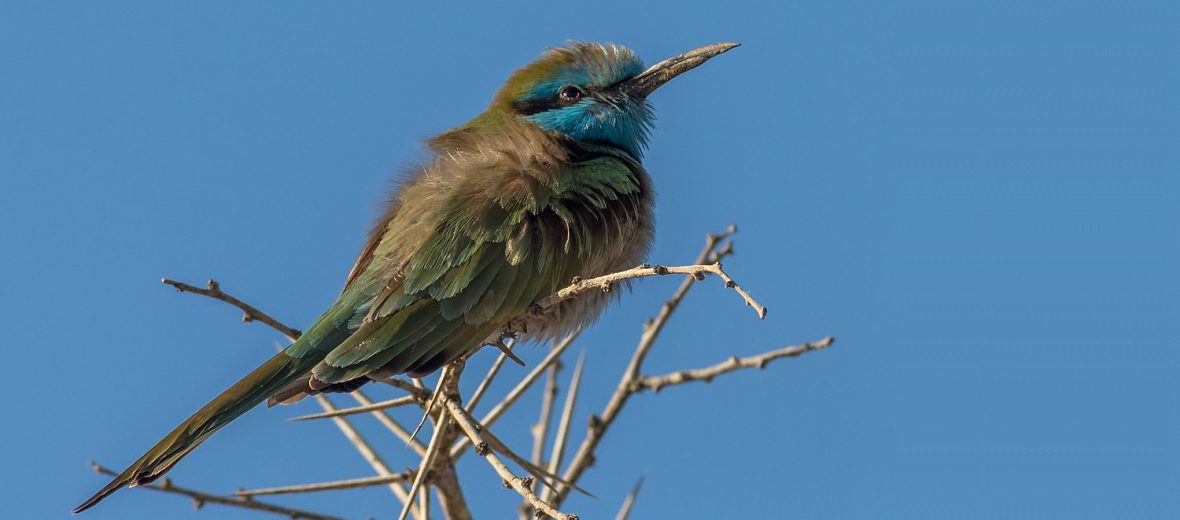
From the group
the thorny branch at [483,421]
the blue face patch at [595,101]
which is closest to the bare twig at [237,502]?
the thorny branch at [483,421]

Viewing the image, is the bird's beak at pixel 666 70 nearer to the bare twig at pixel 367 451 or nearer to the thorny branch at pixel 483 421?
the thorny branch at pixel 483 421

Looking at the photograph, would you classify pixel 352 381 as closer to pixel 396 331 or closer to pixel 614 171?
pixel 396 331

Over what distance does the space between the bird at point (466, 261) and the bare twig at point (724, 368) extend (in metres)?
0.38

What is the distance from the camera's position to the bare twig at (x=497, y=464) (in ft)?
7.48

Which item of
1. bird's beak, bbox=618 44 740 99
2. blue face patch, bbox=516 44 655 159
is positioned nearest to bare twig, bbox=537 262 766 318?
blue face patch, bbox=516 44 655 159

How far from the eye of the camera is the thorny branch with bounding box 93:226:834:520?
2854 mm

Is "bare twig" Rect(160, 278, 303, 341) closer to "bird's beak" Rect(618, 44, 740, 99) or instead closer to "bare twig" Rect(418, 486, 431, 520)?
"bare twig" Rect(418, 486, 431, 520)

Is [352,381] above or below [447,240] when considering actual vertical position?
below

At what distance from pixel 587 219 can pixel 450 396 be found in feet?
2.73

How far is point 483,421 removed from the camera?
3340mm

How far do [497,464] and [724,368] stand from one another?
3.44 ft

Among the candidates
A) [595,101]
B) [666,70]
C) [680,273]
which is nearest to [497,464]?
[680,273]

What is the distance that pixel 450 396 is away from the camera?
313 centimetres

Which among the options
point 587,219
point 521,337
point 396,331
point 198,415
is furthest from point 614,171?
point 198,415
